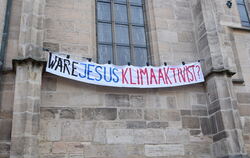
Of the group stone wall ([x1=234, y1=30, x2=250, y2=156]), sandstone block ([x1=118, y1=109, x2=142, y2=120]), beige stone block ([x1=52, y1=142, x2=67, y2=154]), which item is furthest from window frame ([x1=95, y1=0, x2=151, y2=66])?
stone wall ([x1=234, y1=30, x2=250, y2=156])

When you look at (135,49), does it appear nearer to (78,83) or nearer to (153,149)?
(78,83)

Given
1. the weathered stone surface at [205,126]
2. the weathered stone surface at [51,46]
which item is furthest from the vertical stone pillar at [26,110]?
the weathered stone surface at [205,126]

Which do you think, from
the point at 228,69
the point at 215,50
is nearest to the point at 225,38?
the point at 215,50

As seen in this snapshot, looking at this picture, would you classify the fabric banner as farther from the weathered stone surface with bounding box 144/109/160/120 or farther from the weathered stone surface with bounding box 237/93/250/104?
the weathered stone surface with bounding box 237/93/250/104

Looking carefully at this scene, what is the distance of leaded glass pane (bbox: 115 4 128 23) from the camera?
27.7 ft

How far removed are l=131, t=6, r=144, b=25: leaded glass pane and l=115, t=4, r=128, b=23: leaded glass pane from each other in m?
0.21

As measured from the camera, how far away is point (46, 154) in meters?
6.17

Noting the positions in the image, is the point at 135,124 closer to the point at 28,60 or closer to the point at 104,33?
the point at 104,33

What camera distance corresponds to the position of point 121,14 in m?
8.52

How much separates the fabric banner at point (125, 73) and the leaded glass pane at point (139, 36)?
102 centimetres

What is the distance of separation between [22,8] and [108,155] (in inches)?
150

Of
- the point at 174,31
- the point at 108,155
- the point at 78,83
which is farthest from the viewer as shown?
the point at 174,31

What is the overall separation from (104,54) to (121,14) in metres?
1.44

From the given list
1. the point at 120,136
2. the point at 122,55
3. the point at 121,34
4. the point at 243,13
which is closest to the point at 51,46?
the point at 122,55
